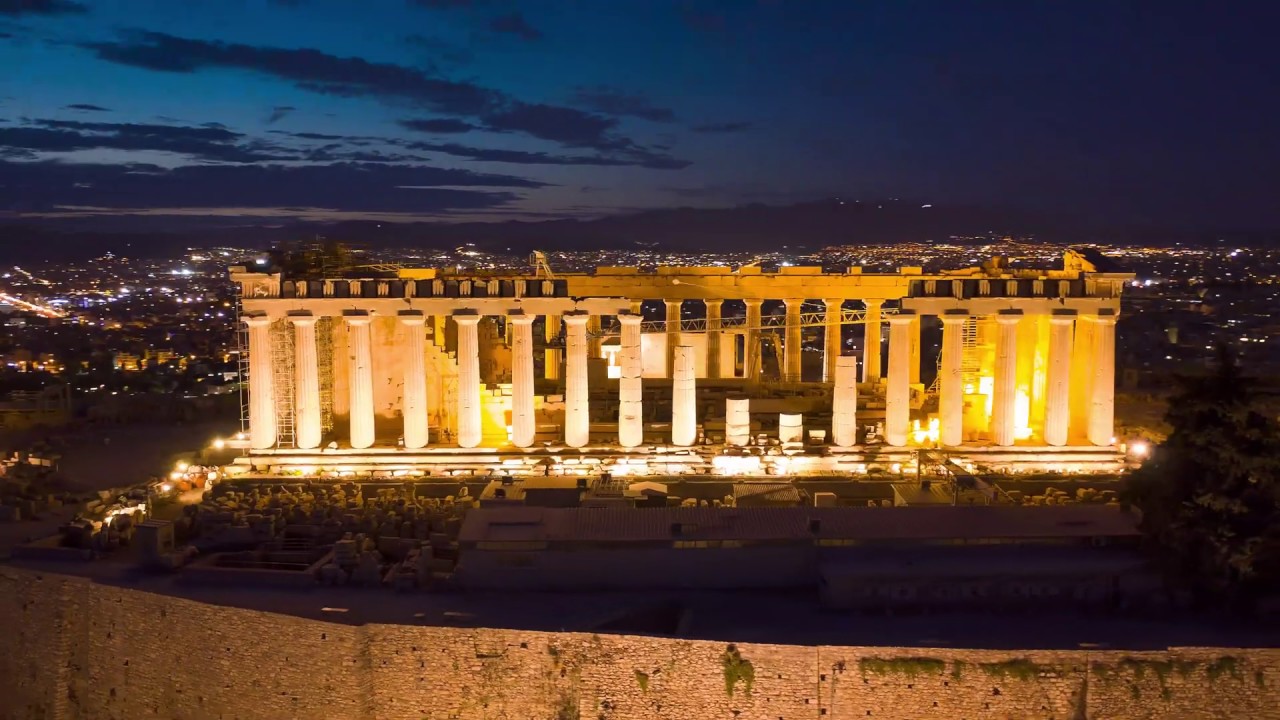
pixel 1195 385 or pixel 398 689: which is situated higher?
pixel 1195 385

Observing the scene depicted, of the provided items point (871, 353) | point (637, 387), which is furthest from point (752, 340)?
point (637, 387)

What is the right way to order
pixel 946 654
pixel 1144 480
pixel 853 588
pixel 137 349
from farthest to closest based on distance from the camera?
pixel 137 349 → pixel 1144 480 → pixel 853 588 → pixel 946 654

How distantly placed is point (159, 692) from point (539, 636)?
29.3 ft

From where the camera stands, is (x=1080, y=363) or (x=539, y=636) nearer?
(x=539, y=636)

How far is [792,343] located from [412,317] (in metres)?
16.2

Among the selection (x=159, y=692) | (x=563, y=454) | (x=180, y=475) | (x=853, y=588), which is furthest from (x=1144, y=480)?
(x=180, y=475)

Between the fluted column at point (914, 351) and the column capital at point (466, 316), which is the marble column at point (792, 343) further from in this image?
the column capital at point (466, 316)

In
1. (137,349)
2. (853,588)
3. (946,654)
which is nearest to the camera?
(946,654)

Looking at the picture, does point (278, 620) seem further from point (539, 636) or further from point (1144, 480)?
point (1144, 480)

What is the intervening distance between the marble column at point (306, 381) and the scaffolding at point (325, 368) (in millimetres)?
2137

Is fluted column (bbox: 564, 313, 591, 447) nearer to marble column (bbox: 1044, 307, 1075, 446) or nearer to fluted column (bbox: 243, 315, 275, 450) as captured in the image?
fluted column (bbox: 243, 315, 275, 450)

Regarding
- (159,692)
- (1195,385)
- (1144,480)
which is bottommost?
(159,692)

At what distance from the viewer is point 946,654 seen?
69.6 ft

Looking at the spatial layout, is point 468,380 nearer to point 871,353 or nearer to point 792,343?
point 792,343
